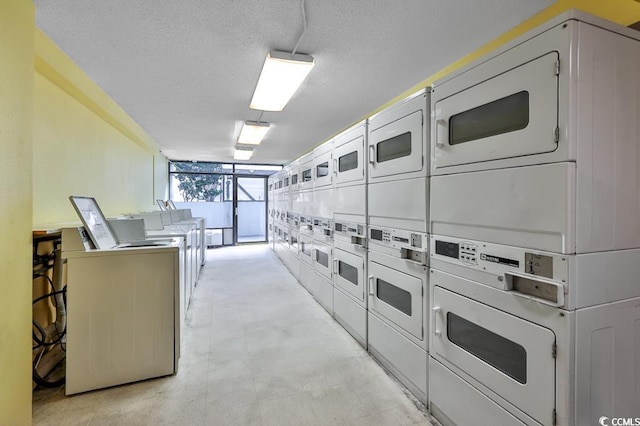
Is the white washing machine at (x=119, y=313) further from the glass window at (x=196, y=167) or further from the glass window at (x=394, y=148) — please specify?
the glass window at (x=196, y=167)

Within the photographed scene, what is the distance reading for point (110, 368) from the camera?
6.69 feet

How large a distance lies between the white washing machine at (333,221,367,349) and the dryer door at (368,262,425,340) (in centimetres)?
17

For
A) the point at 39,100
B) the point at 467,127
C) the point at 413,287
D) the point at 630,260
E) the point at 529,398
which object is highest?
the point at 39,100

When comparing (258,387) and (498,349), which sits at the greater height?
(498,349)

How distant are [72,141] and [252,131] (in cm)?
234

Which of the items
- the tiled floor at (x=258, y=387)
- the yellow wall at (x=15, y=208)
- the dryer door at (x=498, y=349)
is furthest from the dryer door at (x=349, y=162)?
the yellow wall at (x=15, y=208)

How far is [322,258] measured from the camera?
3.65 meters

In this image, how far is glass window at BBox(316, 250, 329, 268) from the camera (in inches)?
138

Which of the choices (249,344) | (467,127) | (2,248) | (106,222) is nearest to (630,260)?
(467,127)

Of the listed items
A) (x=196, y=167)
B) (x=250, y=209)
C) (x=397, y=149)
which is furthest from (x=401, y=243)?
(x=196, y=167)

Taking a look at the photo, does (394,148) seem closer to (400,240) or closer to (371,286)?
(400,240)

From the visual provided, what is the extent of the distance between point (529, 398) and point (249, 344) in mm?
2182

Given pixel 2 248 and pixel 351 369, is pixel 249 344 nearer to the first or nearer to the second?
pixel 351 369

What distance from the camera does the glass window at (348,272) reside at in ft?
9.00
